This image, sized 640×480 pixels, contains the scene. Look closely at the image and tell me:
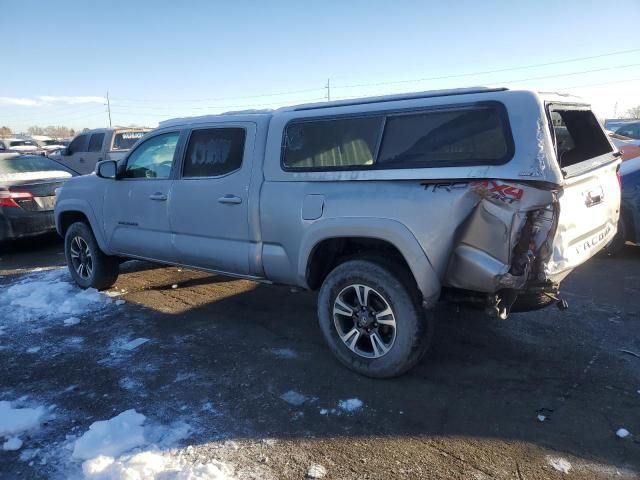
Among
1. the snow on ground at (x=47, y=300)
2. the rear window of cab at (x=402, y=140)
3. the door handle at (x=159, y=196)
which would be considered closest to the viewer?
the rear window of cab at (x=402, y=140)

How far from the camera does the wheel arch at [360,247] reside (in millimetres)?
3223

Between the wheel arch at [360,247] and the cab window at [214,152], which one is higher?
the cab window at [214,152]

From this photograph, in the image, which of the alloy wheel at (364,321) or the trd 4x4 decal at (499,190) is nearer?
the trd 4x4 decal at (499,190)

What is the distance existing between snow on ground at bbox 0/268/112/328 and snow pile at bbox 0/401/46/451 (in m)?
1.90

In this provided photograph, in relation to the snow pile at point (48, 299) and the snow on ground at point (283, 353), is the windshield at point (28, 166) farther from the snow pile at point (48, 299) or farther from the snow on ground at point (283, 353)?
the snow on ground at point (283, 353)

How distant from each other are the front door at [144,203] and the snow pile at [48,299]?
65cm

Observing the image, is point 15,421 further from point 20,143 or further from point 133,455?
point 20,143

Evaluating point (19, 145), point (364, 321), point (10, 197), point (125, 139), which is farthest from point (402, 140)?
point (19, 145)

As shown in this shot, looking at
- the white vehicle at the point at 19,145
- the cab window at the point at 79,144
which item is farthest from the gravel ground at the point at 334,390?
the white vehicle at the point at 19,145

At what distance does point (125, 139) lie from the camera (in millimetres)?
12688

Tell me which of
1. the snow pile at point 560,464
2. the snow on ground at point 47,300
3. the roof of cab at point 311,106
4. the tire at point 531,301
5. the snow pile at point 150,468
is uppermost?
the roof of cab at point 311,106

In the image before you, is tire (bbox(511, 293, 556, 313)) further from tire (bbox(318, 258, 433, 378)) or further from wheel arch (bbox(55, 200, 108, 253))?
wheel arch (bbox(55, 200, 108, 253))

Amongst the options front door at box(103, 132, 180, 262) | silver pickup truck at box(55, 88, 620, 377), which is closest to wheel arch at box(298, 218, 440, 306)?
silver pickup truck at box(55, 88, 620, 377)

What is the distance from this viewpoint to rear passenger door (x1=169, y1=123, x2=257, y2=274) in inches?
167
